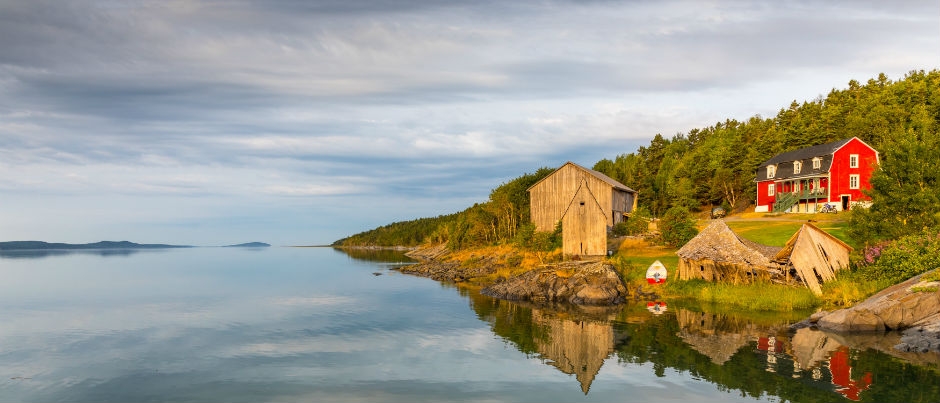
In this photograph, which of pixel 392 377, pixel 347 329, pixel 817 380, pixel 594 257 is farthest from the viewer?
pixel 594 257

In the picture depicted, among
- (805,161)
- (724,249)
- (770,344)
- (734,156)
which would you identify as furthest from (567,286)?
(734,156)

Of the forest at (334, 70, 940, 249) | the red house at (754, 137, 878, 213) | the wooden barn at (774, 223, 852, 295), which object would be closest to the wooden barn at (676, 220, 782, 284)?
the wooden barn at (774, 223, 852, 295)

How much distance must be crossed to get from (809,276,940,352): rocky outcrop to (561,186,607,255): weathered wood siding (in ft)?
85.5

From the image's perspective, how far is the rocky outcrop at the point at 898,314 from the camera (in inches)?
1242

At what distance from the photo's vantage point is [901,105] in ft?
381

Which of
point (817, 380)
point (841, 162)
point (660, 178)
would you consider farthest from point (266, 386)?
point (660, 178)

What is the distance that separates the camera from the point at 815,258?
139 feet

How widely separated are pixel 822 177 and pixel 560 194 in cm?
→ 3820

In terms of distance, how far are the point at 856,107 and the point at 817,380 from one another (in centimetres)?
11812

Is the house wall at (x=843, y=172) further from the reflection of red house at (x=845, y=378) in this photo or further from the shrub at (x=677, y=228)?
the reflection of red house at (x=845, y=378)

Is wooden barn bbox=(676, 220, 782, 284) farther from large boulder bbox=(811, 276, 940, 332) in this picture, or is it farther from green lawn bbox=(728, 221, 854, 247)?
large boulder bbox=(811, 276, 940, 332)

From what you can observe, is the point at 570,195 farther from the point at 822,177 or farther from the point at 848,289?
the point at 848,289

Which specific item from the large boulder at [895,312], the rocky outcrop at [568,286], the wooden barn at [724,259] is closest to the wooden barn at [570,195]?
the rocky outcrop at [568,286]

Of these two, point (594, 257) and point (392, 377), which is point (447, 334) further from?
point (594, 257)
